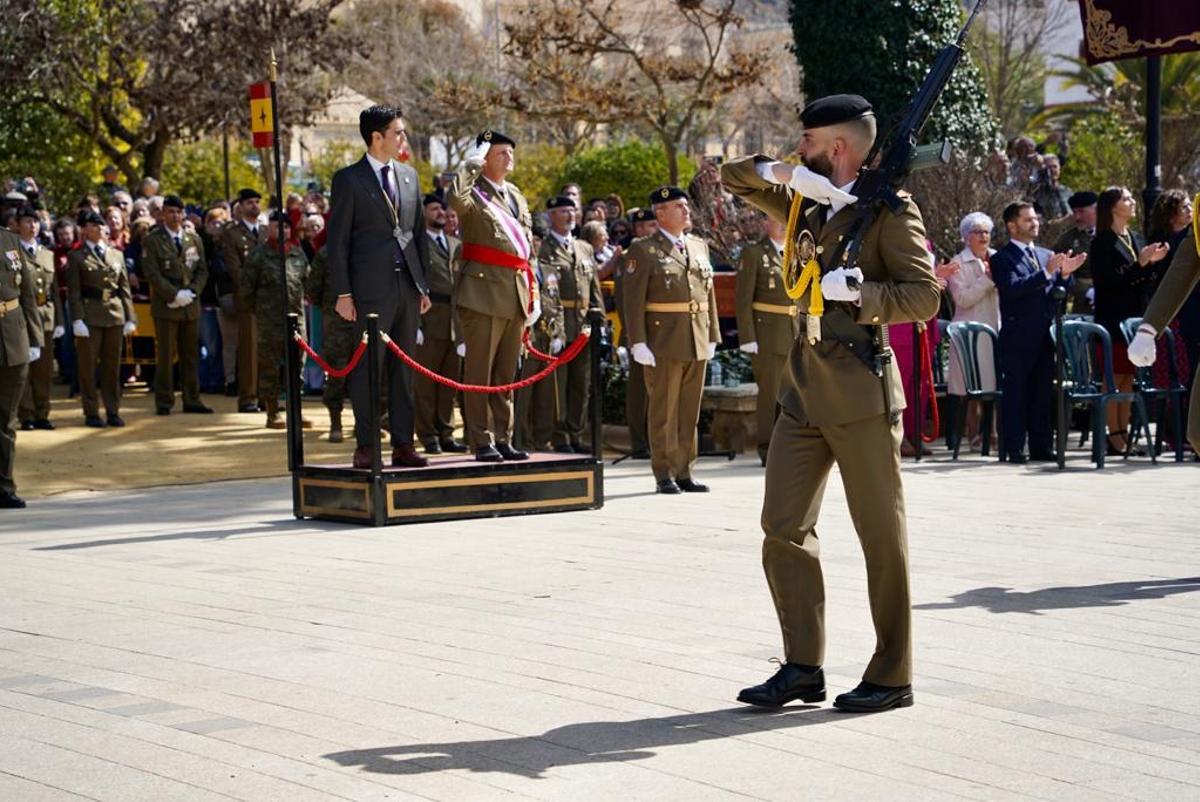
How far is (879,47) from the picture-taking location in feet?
65.2

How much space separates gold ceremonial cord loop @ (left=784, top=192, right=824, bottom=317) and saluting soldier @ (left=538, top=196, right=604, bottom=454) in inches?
333

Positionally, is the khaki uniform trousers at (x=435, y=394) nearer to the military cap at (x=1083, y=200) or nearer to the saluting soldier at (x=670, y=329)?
the saluting soldier at (x=670, y=329)

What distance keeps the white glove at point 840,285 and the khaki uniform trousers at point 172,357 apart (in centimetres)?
1271

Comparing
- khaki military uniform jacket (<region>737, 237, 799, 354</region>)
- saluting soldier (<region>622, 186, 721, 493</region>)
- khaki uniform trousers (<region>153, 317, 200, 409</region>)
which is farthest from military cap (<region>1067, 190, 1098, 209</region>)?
khaki uniform trousers (<region>153, 317, 200, 409</region>)

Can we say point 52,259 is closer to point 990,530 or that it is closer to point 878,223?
point 990,530

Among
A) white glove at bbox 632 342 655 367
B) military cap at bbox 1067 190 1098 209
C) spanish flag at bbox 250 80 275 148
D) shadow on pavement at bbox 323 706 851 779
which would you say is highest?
spanish flag at bbox 250 80 275 148

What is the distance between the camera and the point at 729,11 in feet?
89.7

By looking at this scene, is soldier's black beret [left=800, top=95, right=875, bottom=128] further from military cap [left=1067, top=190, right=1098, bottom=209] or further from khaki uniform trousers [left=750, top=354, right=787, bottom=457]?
military cap [left=1067, top=190, right=1098, bottom=209]

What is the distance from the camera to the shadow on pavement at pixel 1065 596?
847cm

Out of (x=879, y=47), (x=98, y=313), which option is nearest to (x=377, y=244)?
(x=98, y=313)

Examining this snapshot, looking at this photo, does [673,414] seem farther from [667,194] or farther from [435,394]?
[435,394]

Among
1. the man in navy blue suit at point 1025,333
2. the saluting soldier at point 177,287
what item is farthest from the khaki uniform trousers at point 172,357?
the man in navy blue suit at point 1025,333

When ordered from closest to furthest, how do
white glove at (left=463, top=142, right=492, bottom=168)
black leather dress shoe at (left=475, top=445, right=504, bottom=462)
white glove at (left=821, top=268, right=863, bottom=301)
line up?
1. white glove at (left=821, top=268, right=863, bottom=301)
2. white glove at (left=463, top=142, right=492, bottom=168)
3. black leather dress shoe at (left=475, top=445, right=504, bottom=462)

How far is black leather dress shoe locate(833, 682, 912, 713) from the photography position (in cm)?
651
